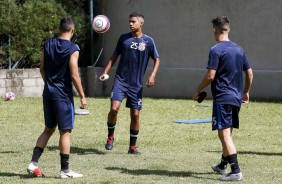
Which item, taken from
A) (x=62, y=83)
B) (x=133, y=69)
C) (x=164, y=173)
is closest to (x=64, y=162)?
(x=62, y=83)

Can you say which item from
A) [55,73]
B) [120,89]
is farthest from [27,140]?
[55,73]

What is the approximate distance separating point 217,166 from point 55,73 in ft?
7.21

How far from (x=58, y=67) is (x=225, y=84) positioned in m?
1.89

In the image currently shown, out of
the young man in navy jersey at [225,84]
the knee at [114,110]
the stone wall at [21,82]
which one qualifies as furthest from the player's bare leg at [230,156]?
the stone wall at [21,82]

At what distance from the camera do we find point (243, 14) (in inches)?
739

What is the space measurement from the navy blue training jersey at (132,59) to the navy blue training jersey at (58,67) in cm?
215

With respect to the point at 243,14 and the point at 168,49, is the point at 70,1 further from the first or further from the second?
the point at 243,14

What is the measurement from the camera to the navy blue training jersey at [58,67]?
812cm

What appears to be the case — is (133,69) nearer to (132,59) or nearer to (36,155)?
(132,59)

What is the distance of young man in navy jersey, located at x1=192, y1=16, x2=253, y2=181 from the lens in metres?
8.08

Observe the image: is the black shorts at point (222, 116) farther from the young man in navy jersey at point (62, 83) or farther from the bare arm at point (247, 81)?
the young man in navy jersey at point (62, 83)

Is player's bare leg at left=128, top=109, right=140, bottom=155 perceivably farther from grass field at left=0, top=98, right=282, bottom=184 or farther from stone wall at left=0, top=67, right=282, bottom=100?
stone wall at left=0, top=67, right=282, bottom=100

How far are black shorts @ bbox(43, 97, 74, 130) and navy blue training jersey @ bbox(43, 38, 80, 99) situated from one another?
0.22ft

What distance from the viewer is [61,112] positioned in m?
8.12
